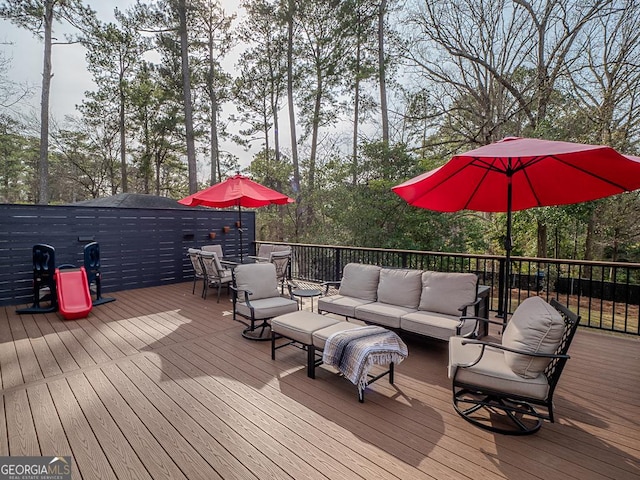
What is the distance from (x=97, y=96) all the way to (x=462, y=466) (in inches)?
713

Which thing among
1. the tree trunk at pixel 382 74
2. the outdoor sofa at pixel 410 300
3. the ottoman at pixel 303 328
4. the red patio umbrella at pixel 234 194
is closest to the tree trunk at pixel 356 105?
the tree trunk at pixel 382 74

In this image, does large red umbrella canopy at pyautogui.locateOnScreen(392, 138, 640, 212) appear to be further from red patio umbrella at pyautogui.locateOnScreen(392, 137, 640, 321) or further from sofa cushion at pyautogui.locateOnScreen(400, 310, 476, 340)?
sofa cushion at pyautogui.locateOnScreen(400, 310, 476, 340)

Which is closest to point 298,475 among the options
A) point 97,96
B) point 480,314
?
point 480,314

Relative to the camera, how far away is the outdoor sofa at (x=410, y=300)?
11.2 ft

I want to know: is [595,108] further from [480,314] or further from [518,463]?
[518,463]

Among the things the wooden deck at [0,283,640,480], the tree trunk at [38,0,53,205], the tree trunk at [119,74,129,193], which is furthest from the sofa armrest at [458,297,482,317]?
the tree trunk at [119,74,129,193]

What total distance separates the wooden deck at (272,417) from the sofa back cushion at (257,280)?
2.42ft

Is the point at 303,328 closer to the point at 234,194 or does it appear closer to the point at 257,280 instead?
the point at 257,280

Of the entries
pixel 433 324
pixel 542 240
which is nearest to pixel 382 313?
pixel 433 324

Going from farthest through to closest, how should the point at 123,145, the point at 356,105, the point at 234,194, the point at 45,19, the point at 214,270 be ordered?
the point at 123,145 → the point at 356,105 → the point at 45,19 → the point at 214,270 → the point at 234,194

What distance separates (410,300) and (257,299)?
2.05m

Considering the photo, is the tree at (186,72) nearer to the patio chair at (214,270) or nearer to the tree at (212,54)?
the tree at (212,54)

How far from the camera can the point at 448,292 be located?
368 centimetres

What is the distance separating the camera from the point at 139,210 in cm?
698
